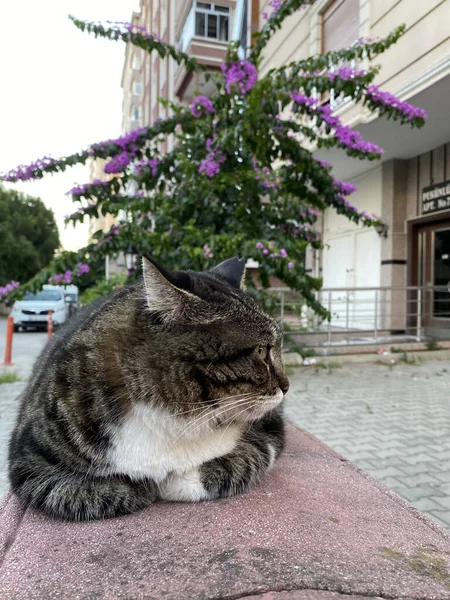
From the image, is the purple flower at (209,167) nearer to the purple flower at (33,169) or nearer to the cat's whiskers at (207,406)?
the purple flower at (33,169)

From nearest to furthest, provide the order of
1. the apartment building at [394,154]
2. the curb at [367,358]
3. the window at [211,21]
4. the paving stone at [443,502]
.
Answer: the paving stone at [443,502]
the apartment building at [394,154]
the curb at [367,358]
the window at [211,21]

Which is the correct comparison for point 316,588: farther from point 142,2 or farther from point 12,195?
point 12,195

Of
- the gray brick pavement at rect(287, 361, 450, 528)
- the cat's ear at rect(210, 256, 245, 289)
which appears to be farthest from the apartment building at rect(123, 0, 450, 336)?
the cat's ear at rect(210, 256, 245, 289)

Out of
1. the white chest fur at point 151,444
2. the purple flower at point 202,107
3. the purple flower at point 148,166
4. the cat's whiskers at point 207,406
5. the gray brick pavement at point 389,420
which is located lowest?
the gray brick pavement at point 389,420

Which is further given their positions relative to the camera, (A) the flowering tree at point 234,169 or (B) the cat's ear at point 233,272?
(A) the flowering tree at point 234,169

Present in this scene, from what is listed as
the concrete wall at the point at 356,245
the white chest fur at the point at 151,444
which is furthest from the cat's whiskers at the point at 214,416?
the concrete wall at the point at 356,245

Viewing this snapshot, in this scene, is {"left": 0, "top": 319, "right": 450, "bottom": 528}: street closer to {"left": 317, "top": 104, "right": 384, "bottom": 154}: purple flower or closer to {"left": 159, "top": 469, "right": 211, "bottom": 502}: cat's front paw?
{"left": 159, "top": 469, "right": 211, "bottom": 502}: cat's front paw

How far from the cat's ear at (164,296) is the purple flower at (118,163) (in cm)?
488

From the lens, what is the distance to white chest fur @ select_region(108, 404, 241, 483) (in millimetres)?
1177

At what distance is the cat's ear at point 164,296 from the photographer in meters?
1.18

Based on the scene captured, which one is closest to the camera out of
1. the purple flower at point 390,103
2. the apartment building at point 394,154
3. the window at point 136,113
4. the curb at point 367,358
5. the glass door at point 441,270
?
the purple flower at point 390,103

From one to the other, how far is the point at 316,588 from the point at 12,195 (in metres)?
32.7

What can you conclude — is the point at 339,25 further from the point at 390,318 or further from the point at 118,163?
the point at 118,163

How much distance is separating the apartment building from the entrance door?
0.07 feet
